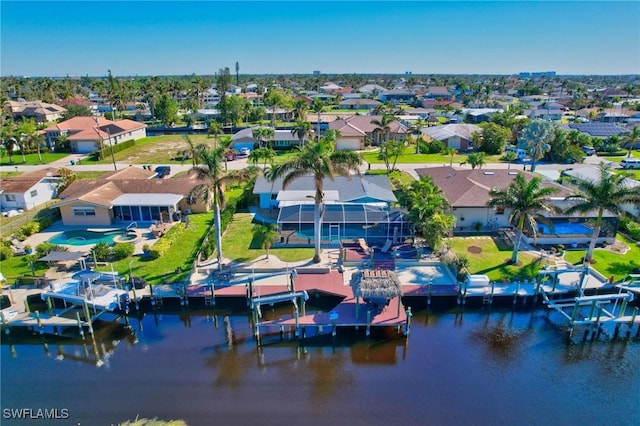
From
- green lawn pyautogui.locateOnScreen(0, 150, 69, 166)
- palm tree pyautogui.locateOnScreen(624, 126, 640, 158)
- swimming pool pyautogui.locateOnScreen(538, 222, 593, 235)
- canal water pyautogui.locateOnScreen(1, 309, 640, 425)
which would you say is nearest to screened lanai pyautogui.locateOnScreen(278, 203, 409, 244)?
canal water pyautogui.locateOnScreen(1, 309, 640, 425)

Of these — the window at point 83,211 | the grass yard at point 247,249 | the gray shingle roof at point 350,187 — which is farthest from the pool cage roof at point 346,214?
the window at point 83,211

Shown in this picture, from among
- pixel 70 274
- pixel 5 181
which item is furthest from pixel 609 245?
pixel 5 181

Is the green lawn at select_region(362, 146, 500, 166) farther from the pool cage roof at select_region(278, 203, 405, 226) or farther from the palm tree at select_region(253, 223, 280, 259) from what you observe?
the palm tree at select_region(253, 223, 280, 259)

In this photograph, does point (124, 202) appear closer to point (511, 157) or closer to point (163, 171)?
point (163, 171)

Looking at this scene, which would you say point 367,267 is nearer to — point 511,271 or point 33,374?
point 511,271

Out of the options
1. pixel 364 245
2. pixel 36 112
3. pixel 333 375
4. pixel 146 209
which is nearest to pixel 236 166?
pixel 146 209

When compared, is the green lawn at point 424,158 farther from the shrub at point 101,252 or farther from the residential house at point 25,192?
the residential house at point 25,192
